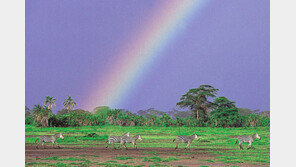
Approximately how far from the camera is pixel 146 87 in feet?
53.7

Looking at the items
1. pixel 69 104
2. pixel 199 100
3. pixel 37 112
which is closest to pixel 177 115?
pixel 199 100

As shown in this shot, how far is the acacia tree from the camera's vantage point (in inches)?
688

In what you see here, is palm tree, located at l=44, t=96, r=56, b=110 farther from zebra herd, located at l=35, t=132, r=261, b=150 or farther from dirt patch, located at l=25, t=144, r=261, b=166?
zebra herd, located at l=35, t=132, r=261, b=150

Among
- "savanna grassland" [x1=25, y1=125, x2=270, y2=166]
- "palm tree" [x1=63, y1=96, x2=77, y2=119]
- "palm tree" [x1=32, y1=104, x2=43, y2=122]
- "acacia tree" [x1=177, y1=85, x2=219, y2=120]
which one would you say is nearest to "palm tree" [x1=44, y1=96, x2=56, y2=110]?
"palm tree" [x1=63, y1=96, x2=77, y2=119]

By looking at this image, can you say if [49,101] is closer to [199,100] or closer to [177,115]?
[177,115]

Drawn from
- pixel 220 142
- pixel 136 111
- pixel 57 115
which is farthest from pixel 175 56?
pixel 57 115

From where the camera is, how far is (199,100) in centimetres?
1856

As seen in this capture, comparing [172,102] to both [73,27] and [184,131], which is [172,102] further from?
[73,27]

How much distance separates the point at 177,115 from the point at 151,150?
20.5 feet

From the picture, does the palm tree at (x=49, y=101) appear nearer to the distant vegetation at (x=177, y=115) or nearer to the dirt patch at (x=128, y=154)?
the distant vegetation at (x=177, y=115)

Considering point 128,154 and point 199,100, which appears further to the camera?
point 199,100

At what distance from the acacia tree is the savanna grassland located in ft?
4.11

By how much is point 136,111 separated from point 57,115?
17.0ft
